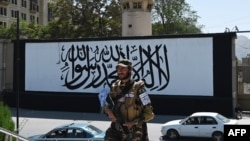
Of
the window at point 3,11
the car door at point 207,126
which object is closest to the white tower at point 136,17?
the car door at point 207,126

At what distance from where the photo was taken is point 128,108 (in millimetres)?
5875

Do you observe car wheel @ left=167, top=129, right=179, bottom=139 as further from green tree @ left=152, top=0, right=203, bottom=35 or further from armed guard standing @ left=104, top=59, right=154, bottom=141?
green tree @ left=152, top=0, right=203, bottom=35

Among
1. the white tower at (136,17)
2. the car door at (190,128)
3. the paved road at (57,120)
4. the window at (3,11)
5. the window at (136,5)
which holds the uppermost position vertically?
the window at (3,11)

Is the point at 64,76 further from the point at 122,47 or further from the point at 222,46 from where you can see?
the point at 222,46

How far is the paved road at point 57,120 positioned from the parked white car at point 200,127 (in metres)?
1.10

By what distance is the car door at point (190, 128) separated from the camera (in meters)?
20.2

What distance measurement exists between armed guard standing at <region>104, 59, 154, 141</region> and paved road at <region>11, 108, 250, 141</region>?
15608 mm

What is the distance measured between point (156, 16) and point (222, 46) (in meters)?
41.4

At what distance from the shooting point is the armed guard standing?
583cm

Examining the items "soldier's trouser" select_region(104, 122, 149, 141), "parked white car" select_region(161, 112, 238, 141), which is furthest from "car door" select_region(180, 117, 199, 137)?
"soldier's trouser" select_region(104, 122, 149, 141)

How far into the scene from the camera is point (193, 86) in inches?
1163

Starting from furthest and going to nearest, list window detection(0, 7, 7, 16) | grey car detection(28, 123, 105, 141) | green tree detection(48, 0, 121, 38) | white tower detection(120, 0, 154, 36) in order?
window detection(0, 7, 7, 16)
green tree detection(48, 0, 121, 38)
white tower detection(120, 0, 154, 36)
grey car detection(28, 123, 105, 141)

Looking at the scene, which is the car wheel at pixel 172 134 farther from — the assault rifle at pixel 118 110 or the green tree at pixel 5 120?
the assault rifle at pixel 118 110

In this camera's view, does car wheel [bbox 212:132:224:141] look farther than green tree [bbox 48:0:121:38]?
No
